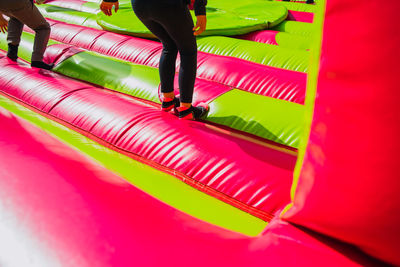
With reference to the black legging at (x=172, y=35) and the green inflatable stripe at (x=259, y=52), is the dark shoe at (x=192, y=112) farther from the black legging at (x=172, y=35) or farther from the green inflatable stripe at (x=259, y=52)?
the green inflatable stripe at (x=259, y=52)

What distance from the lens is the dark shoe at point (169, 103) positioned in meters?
1.21

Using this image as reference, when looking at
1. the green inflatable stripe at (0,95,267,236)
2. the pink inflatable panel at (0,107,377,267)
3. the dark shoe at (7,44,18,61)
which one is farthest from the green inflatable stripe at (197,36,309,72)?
the pink inflatable panel at (0,107,377,267)

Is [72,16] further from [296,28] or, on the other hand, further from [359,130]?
[359,130]

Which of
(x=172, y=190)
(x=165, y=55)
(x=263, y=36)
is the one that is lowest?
(x=172, y=190)

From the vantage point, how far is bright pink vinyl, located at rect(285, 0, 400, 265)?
1.21ft

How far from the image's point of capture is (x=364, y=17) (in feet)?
1.21

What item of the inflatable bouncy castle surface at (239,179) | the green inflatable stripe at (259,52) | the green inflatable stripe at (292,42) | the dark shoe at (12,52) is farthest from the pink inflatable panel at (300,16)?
the dark shoe at (12,52)

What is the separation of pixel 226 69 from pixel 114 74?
0.58 m

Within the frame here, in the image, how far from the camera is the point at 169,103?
48.0 inches

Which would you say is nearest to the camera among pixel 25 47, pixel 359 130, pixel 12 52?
pixel 359 130

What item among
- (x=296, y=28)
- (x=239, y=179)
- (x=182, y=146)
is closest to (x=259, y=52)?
(x=296, y=28)

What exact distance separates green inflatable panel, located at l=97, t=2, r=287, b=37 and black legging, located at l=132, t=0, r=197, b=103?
101 centimetres

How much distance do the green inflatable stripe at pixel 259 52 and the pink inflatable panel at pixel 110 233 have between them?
128cm

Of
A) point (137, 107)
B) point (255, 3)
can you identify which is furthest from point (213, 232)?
point (255, 3)
